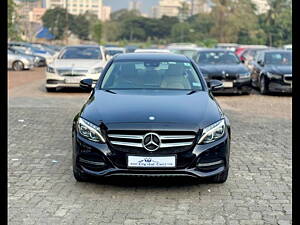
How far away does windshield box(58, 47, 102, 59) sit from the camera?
16344 millimetres

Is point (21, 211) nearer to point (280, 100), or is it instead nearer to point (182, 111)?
point (182, 111)

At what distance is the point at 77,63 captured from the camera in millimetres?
15344

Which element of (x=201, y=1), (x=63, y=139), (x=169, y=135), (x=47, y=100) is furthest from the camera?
(x=201, y=1)

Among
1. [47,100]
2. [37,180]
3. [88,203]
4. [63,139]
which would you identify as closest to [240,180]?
[88,203]

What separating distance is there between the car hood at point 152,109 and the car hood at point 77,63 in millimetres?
9078

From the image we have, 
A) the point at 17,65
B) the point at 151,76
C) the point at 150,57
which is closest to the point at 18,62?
the point at 17,65

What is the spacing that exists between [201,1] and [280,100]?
75.3m

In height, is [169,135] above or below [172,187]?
above

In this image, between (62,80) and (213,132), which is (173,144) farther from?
(62,80)

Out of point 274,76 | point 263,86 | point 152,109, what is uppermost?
point 274,76

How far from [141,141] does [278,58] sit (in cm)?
1212

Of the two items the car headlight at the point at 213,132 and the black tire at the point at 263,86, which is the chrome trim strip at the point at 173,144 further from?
the black tire at the point at 263,86

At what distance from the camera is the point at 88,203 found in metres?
4.99
